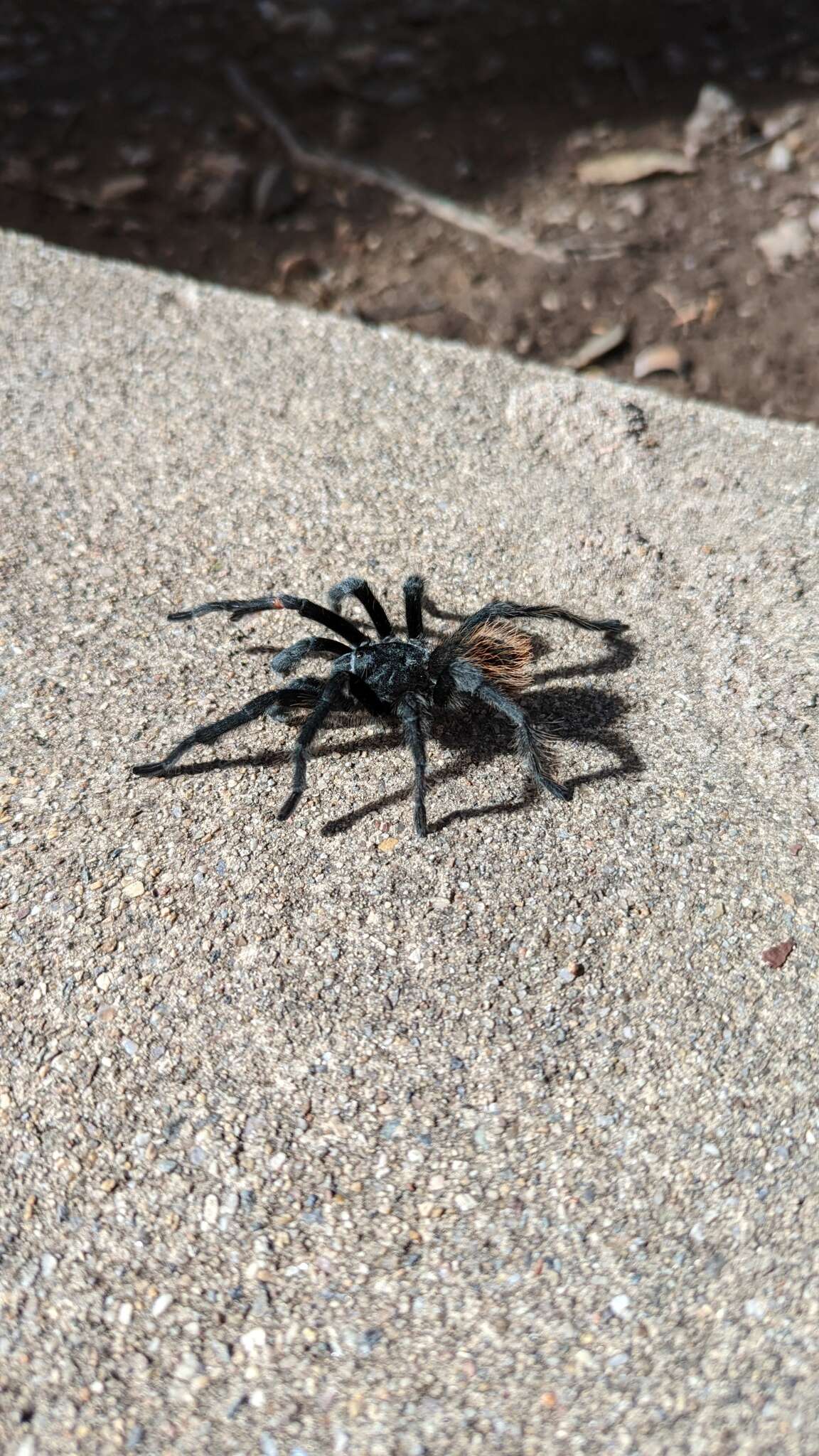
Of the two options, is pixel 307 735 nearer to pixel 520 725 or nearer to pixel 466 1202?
pixel 520 725

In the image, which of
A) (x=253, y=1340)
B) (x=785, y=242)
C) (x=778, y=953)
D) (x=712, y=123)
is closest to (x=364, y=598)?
(x=778, y=953)

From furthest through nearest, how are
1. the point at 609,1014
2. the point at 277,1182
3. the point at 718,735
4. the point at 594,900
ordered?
the point at 718,735, the point at 594,900, the point at 609,1014, the point at 277,1182

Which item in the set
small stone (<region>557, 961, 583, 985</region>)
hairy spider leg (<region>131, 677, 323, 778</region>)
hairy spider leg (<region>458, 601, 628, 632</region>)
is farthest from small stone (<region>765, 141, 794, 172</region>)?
small stone (<region>557, 961, 583, 985</region>)

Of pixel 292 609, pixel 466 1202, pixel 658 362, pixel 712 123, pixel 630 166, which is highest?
pixel 712 123

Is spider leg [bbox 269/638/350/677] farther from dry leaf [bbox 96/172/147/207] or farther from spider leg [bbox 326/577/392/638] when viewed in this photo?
dry leaf [bbox 96/172/147/207]

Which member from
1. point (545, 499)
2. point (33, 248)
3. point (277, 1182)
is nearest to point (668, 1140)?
point (277, 1182)

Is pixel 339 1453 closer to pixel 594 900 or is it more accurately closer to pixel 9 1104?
pixel 9 1104
